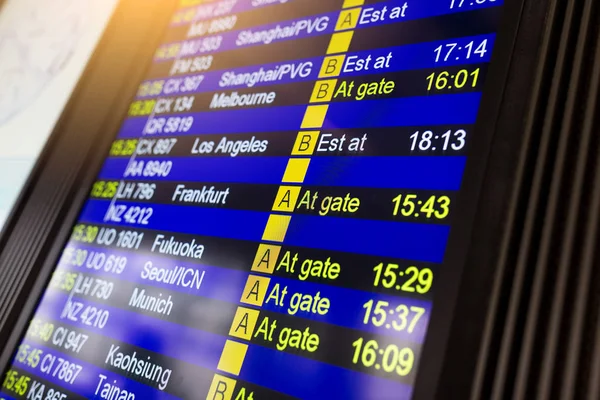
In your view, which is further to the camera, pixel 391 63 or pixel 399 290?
pixel 391 63

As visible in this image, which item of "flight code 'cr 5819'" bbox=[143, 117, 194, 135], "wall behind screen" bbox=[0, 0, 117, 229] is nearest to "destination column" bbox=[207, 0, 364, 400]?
"flight code 'cr 5819'" bbox=[143, 117, 194, 135]

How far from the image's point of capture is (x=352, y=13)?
5.36ft

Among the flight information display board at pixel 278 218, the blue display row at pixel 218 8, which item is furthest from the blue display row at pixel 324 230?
the blue display row at pixel 218 8

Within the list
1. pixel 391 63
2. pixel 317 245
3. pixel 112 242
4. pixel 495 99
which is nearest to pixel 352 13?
pixel 391 63

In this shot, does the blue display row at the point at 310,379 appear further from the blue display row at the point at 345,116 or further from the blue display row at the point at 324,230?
the blue display row at the point at 345,116

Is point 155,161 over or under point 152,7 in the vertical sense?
under

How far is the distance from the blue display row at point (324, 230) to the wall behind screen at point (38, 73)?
2.75ft

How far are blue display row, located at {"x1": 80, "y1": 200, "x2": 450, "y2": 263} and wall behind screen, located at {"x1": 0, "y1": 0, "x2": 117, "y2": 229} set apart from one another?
837 mm

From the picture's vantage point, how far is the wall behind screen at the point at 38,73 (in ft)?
7.37

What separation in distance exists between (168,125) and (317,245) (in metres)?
0.89

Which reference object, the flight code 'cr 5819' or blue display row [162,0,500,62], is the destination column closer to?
blue display row [162,0,500,62]

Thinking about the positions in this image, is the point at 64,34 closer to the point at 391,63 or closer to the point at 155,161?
the point at 155,161

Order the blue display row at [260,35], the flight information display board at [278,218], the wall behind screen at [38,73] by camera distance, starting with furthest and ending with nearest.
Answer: the wall behind screen at [38,73] < the blue display row at [260,35] < the flight information display board at [278,218]

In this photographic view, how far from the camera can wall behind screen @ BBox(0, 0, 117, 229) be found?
2.25 meters
